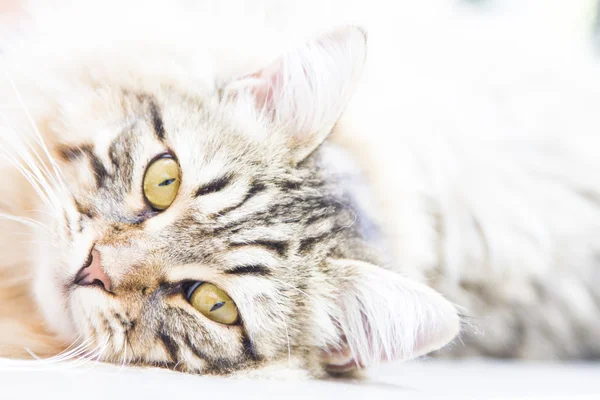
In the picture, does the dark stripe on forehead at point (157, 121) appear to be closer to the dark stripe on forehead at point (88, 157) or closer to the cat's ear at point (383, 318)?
the dark stripe on forehead at point (88, 157)

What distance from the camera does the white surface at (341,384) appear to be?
1.95 ft

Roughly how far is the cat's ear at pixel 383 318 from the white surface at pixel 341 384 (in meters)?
0.05

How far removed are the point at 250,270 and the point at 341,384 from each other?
0.71 ft

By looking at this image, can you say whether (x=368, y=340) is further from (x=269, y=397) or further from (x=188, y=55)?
(x=188, y=55)

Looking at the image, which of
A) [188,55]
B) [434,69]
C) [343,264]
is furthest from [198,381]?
[434,69]

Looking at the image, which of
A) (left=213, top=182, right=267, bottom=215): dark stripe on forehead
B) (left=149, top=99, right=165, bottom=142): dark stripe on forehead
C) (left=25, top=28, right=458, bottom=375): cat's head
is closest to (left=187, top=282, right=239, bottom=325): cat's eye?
(left=25, top=28, right=458, bottom=375): cat's head

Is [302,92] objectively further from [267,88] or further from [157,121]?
[157,121]

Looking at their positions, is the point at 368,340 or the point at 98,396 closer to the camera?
the point at 98,396

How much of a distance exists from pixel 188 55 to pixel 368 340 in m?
0.54

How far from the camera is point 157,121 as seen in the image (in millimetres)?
787

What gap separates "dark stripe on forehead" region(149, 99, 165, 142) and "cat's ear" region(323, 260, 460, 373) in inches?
12.0

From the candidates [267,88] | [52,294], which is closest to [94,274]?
[52,294]

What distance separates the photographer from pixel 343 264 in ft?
2.65

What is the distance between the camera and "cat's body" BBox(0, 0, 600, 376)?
74 centimetres
